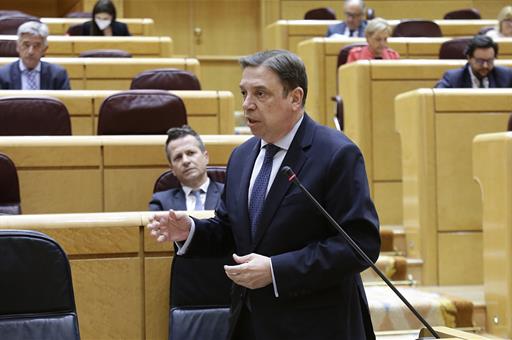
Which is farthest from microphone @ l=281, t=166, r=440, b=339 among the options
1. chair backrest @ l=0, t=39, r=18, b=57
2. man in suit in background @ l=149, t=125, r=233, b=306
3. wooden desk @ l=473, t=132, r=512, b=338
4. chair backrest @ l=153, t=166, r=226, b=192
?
chair backrest @ l=0, t=39, r=18, b=57

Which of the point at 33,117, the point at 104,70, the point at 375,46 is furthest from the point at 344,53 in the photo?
the point at 33,117

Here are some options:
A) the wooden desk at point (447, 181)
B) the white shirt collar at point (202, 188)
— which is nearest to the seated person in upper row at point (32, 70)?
the white shirt collar at point (202, 188)

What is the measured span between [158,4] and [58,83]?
3937 mm

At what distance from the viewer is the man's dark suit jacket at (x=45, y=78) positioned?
416 centimetres

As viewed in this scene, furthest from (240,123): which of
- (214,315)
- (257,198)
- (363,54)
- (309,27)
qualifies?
(257,198)

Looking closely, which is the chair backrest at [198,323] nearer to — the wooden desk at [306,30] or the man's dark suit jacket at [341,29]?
the man's dark suit jacket at [341,29]

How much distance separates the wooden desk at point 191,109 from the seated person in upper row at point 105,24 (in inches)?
74.8

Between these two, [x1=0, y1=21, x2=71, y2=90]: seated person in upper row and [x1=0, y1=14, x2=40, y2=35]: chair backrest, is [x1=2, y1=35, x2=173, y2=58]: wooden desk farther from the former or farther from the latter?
[x1=0, y1=21, x2=71, y2=90]: seated person in upper row

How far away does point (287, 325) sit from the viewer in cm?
150

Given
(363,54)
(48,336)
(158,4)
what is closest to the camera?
(48,336)

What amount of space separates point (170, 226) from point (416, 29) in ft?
15.3

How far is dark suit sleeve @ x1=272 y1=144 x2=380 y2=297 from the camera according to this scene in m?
1.45

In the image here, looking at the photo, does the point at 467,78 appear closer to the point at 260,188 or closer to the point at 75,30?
the point at 260,188

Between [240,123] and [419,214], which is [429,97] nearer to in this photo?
[419,214]
